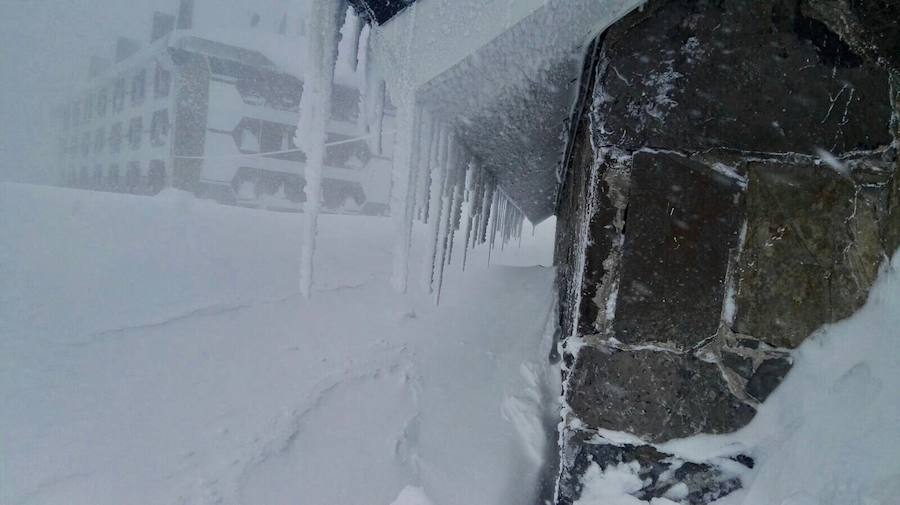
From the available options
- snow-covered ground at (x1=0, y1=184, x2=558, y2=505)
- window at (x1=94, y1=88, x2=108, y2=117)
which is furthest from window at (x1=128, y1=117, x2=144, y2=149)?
snow-covered ground at (x1=0, y1=184, x2=558, y2=505)

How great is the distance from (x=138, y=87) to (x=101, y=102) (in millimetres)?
5705

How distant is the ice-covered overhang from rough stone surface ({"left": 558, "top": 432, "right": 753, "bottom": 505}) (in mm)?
1010

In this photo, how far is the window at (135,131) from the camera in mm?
24078

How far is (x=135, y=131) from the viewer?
80.1ft

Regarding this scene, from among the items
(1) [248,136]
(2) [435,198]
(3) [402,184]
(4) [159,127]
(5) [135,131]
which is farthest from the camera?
(5) [135,131]

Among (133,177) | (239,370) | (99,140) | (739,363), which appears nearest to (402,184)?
(739,363)

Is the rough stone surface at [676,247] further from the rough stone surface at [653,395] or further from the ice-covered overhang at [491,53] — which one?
the ice-covered overhang at [491,53]

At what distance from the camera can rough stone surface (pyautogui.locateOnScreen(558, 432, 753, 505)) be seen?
1.19m

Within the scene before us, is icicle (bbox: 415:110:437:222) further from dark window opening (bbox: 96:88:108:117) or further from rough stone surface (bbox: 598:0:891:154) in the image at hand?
dark window opening (bbox: 96:88:108:117)

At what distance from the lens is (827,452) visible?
96cm

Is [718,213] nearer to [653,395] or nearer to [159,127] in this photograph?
[653,395]

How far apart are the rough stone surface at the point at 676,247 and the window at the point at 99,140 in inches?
1325

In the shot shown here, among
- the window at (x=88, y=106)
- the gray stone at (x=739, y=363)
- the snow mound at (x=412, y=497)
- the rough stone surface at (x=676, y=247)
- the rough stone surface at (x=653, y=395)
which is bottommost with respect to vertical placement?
the snow mound at (x=412, y=497)

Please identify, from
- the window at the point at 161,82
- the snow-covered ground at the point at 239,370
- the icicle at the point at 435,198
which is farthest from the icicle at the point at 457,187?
the window at the point at 161,82
